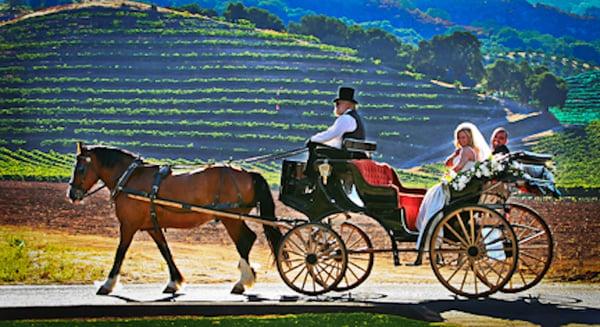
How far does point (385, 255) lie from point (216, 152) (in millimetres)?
3714

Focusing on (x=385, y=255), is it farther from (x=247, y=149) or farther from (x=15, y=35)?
(x=15, y=35)

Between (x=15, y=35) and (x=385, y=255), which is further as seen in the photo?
(x=15, y=35)

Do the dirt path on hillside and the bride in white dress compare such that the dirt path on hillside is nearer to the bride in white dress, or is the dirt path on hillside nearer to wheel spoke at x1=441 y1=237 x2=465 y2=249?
the bride in white dress

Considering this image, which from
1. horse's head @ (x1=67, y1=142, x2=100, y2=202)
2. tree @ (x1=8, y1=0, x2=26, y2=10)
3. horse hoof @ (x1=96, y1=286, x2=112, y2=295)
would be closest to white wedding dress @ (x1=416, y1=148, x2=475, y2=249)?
horse hoof @ (x1=96, y1=286, x2=112, y2=295)

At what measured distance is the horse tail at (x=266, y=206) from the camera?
8.23 metres

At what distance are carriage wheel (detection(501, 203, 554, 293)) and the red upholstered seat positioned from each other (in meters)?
0.69

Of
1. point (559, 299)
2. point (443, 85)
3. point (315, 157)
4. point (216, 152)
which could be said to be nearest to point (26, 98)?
point (216, 152)

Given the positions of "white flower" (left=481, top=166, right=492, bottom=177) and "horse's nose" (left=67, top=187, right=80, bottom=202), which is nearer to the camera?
"white flower" (left=481, top=166, right=492, bottom=177)

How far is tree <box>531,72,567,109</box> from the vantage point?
52.9ft

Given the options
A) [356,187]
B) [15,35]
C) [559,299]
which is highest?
[15,35]

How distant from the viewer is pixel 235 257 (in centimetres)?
1274

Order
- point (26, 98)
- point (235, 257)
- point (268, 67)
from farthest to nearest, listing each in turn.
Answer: point (268, 67)
point (26, 98)
point (235, 257)

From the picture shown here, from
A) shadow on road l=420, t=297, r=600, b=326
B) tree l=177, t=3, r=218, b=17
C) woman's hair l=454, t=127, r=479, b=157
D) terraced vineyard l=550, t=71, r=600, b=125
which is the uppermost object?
tree l=177, t=3, r=218, b=17

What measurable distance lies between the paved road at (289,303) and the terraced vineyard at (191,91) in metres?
6.81
